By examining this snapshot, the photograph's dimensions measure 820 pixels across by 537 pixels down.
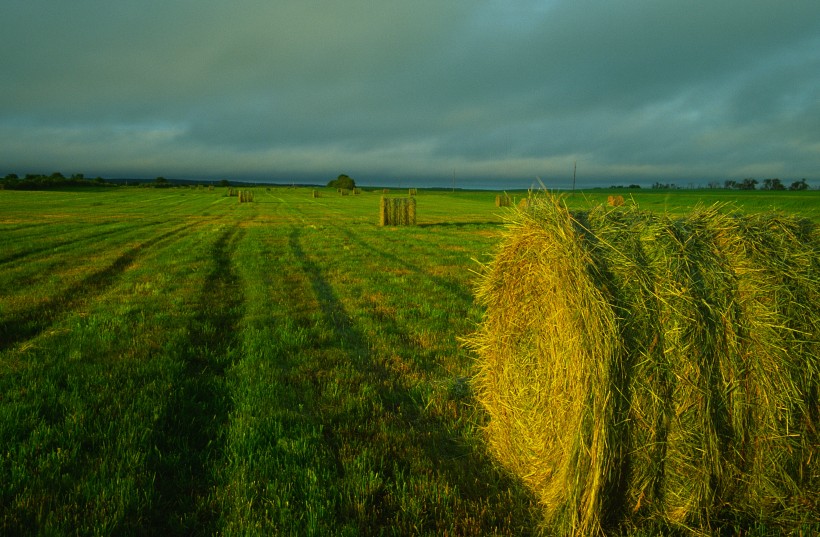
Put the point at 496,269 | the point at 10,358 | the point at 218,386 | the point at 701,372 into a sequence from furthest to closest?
the point at 10,358 < the point at 218,386 < the point at 496,269 < the point at 701,372

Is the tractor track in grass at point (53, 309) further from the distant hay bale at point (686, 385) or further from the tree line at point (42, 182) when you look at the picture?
the tree line at point (42, 182)

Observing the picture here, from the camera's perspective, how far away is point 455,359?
6.46 meters

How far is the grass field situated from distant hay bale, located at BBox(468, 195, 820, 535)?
2.48 feet

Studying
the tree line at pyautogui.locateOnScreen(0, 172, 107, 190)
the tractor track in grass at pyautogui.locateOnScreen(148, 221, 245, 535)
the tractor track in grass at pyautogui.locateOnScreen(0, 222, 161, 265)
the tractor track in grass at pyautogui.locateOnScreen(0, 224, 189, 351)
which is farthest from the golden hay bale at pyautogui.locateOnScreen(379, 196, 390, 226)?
the tree line at pyautogui.locateOnScreen(0, 172, 107, 190)

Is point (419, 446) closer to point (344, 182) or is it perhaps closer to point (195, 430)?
point (195, 430)

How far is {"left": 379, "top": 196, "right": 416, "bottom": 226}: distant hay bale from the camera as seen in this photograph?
29.1 m

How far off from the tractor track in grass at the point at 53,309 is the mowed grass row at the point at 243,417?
2.3 inches

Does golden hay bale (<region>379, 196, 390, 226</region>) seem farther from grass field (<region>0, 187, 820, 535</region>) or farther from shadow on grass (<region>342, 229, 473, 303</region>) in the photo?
grass field (<region>0, 187, 820, 535</region>)

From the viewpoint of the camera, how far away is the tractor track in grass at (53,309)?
7118 millimetres

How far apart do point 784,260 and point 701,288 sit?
0.72 m

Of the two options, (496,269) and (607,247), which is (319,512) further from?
(607,247)

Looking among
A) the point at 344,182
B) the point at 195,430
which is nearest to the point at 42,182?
the point at 344,182

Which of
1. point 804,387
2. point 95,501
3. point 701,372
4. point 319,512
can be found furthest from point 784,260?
point 95,501

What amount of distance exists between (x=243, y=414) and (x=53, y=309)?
6598 mm
